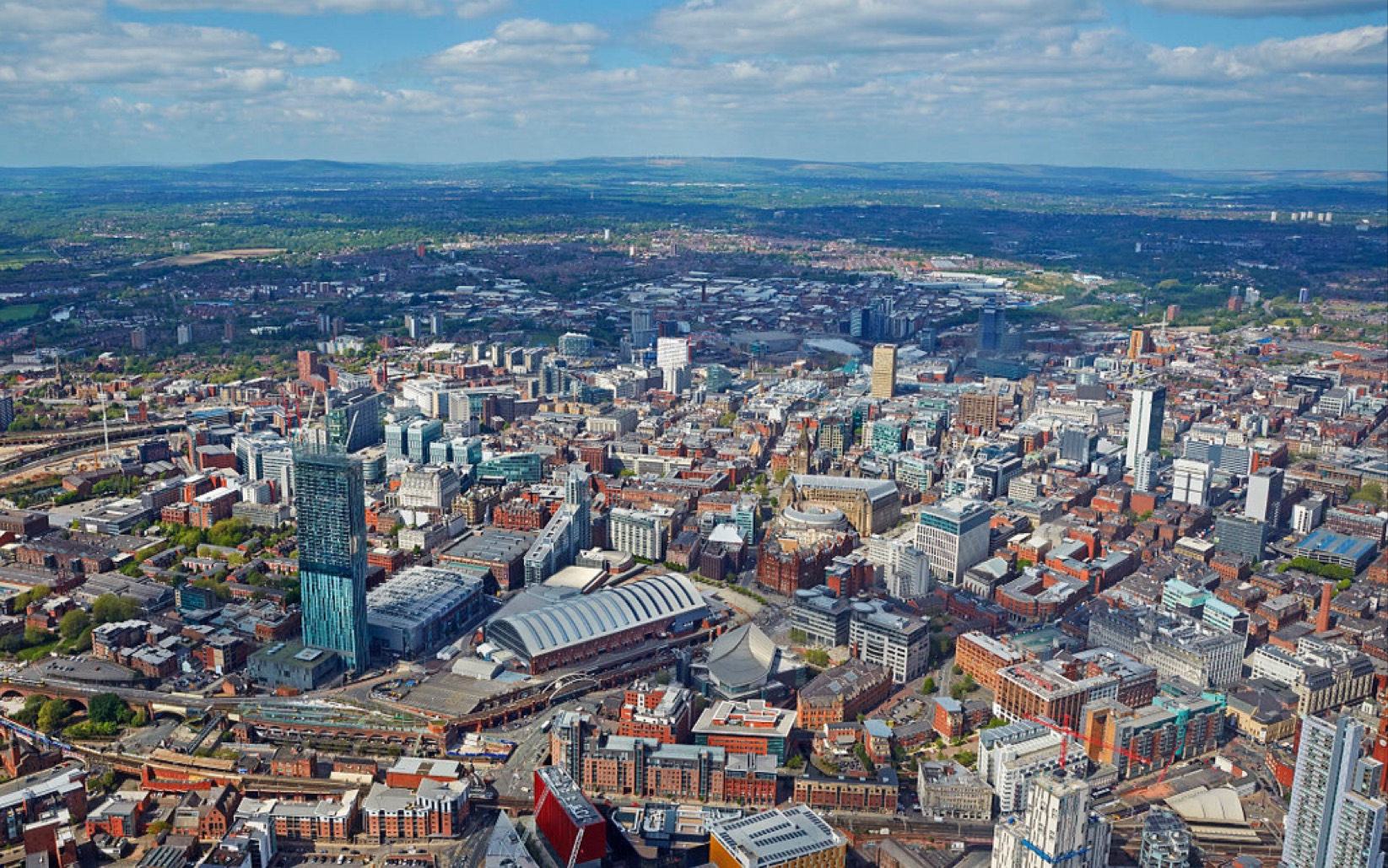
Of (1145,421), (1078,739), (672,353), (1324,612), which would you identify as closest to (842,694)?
(1078,739)

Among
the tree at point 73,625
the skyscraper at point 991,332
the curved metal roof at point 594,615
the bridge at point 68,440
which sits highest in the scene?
the skyscraper at point 991,332

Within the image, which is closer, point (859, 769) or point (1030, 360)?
point (859, 769)

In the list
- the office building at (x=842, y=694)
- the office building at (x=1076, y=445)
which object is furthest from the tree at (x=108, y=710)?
the office building at (x=1076, y=445)

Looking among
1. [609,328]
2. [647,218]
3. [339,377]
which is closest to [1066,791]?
[339,377]

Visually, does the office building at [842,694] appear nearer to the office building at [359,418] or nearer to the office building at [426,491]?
the office building at [426,491]

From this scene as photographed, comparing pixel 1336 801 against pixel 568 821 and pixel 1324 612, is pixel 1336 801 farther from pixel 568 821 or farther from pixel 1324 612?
pixel 1324 612

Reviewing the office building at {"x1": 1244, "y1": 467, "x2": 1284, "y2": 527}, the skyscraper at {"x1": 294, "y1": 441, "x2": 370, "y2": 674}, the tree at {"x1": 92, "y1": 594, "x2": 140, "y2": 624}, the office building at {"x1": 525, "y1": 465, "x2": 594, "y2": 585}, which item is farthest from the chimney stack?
the tree at {"x1": 92, "y1": 594, "x2": 140, "y2": 624}

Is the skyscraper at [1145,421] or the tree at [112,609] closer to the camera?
the tree at [112,609]

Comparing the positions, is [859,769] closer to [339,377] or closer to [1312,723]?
[1312,723]
